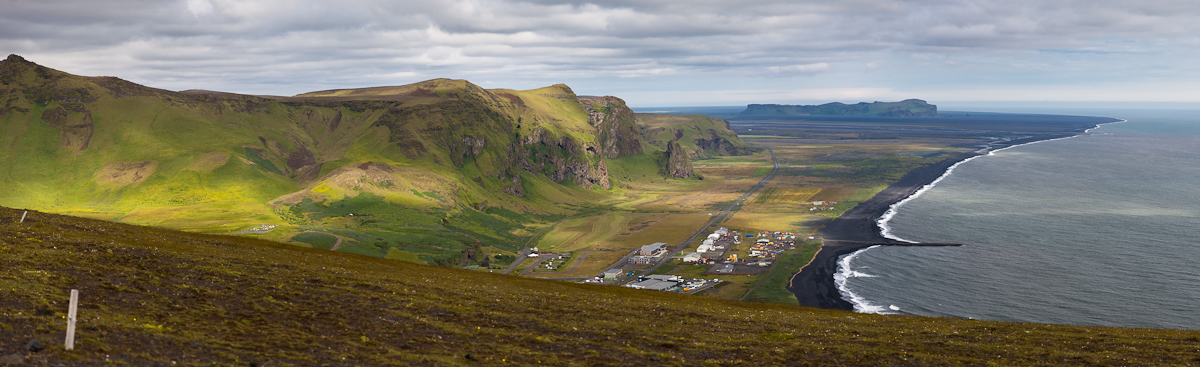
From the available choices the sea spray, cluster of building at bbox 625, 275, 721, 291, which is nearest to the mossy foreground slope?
the sea spray

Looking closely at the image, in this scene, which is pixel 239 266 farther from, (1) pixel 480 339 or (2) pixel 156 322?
(1) pixel 480 339

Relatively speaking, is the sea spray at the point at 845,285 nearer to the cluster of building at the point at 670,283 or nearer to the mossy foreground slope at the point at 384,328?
the cluster of building at the point at 670,283

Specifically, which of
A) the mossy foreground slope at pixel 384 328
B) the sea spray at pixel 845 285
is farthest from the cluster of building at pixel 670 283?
the mossy foreground slope at pixel 384 328

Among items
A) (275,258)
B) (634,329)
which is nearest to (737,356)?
(634,329)

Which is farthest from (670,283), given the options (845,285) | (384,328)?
(384,328)

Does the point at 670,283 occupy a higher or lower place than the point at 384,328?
lower

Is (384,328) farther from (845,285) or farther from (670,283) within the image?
(845,285)
